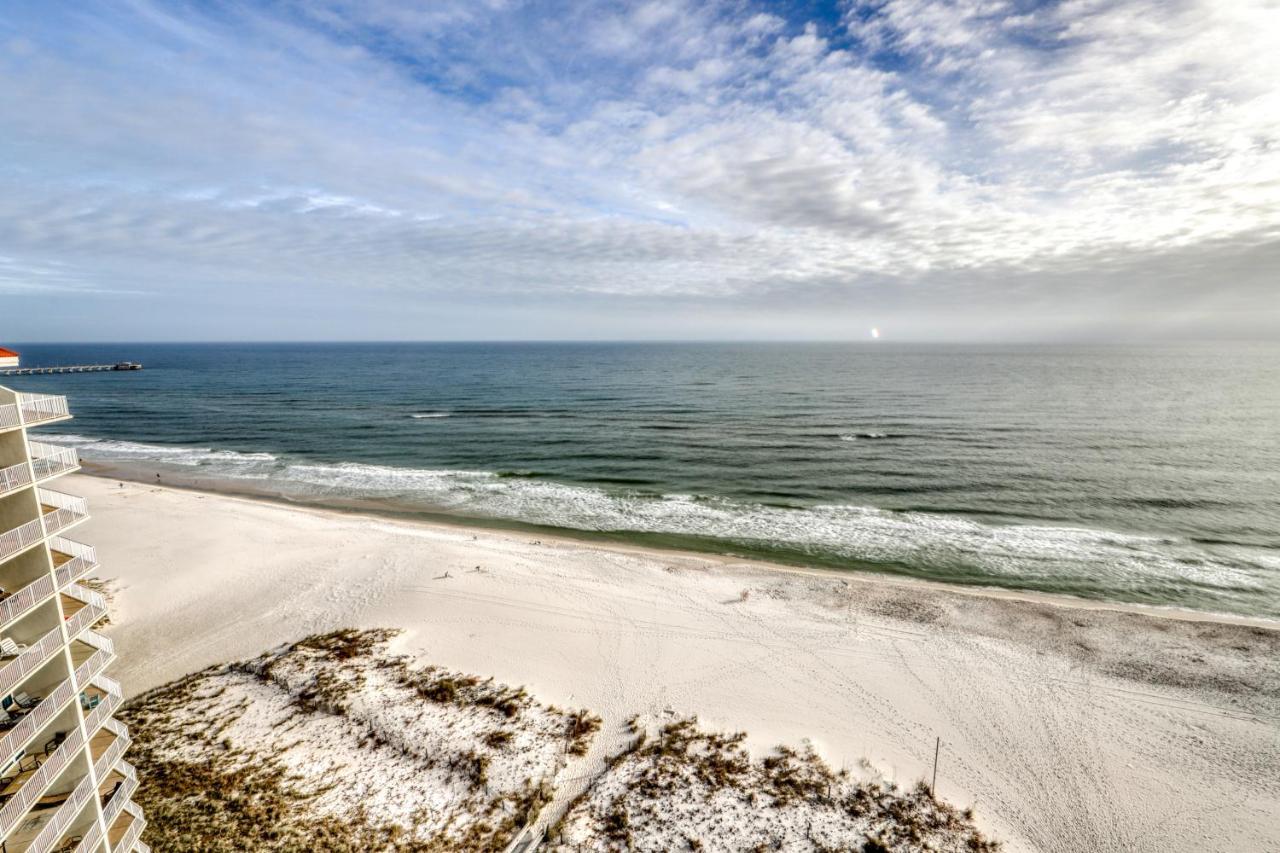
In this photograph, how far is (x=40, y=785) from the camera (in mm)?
11406

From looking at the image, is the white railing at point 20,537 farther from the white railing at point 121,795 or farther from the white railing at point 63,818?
the white railing at point 121,795

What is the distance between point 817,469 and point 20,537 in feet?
151

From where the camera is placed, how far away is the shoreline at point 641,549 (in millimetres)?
25641

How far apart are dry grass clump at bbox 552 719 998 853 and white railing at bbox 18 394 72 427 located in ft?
49.1

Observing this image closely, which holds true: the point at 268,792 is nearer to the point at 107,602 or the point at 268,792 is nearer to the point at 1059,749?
the point at 107,602

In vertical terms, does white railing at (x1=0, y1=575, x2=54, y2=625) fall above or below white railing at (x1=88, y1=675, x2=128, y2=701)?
above

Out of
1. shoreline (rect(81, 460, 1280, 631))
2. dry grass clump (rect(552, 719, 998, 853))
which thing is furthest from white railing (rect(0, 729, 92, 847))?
shoreline (rect(81, 460, 1280, 631))

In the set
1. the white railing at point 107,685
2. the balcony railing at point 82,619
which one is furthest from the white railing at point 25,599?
the white railing at point 107,685

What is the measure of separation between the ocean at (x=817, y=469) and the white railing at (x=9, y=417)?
87.7 ft

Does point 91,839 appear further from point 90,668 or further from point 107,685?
point 107,685

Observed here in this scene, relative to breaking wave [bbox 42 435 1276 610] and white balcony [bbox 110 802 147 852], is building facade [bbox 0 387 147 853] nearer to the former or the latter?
white balcony [bbox 110 802 147 852]

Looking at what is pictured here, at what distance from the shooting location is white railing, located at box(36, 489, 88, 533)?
40.5 feet

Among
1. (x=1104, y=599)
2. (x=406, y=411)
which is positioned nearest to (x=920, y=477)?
(x=1104, y=599)

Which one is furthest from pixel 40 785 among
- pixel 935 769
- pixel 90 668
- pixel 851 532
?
pixel 851 532
